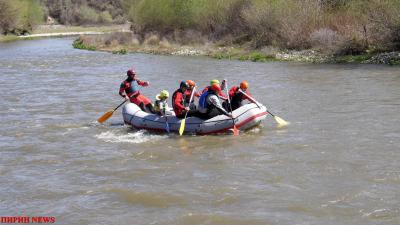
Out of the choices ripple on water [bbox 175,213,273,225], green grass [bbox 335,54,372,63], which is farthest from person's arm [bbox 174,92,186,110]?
green grass [bbox 335,54,372,63]

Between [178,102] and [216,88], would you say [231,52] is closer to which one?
[178,102]

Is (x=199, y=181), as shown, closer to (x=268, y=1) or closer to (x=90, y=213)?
(x=90, y=213)

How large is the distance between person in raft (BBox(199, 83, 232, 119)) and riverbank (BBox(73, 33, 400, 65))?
48.1ft

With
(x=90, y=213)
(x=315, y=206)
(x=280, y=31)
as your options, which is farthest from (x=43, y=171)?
(x=280, y=31)

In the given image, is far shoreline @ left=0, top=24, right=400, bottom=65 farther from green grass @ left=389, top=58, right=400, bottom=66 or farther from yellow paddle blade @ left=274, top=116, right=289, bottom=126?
yellow paddle blade @ left=274, top=116, right=289, bottom=126

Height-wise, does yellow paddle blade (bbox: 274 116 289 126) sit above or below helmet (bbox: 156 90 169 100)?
below

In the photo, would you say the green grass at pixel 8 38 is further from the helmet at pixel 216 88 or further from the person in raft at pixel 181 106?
the helmet at pixel 216 88

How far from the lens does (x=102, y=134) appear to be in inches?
524

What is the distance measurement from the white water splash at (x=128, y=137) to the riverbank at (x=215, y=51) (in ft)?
50.5

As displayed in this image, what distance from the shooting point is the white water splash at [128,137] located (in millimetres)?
12539

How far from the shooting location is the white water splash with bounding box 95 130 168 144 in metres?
12.5

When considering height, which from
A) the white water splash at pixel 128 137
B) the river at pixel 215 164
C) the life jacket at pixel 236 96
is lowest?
the white water splash at pixel 128 137

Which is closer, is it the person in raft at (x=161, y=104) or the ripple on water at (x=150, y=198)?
the ripple on water at (x=150, y=198)

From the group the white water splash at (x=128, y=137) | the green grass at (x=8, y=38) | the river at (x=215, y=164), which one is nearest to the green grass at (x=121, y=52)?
the river at (x=215, y=164)
